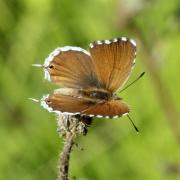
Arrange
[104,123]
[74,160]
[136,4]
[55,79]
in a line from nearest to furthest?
[55,79] < [136,4] < [74,160] < [104,123]

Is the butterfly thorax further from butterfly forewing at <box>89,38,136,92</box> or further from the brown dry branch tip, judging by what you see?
the brown dry branch tip

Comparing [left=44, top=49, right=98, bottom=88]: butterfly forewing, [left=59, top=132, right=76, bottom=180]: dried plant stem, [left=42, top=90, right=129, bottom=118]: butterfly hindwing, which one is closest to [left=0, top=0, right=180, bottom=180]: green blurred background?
[left=44, top=49, right=98, bottom=88]: butterfly forewing

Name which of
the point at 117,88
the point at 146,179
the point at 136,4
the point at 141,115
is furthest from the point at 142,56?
the point at 117,88

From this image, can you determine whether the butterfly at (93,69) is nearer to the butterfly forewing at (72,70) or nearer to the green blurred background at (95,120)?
the butterfly forewing at (72,70)

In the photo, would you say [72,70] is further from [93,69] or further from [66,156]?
[66,156]

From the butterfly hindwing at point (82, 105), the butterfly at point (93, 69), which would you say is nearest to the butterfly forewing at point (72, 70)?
the butterfly at point (93, 69)

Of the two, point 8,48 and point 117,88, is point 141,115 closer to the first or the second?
point 8,48

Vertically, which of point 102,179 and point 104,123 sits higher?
point 104,123
